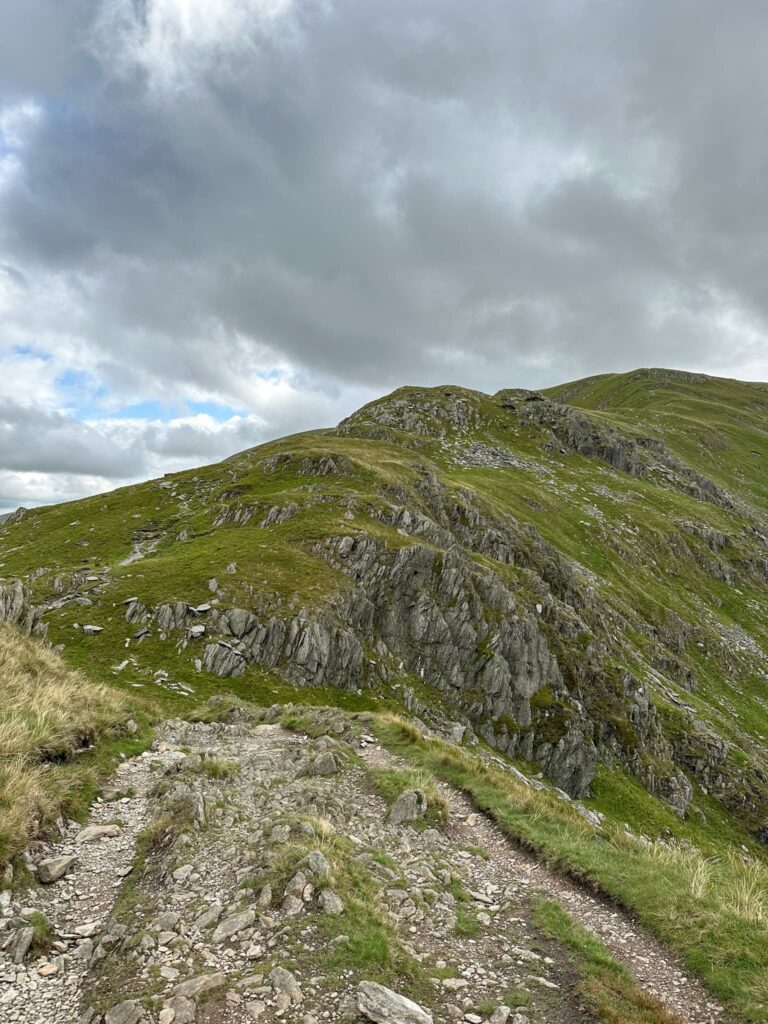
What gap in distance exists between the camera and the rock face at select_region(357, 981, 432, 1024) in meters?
8.77

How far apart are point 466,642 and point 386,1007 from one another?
4748cm

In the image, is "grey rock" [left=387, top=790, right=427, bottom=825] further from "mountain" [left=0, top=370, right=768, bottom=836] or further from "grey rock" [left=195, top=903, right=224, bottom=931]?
"mountain" [left=0, top=370, right=768, bottom=836]

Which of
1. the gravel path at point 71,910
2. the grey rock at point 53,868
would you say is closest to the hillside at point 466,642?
the gravel path at point 71,910

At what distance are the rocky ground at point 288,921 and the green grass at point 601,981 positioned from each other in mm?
296

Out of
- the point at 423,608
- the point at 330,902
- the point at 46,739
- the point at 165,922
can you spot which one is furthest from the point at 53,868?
the point at 423,608

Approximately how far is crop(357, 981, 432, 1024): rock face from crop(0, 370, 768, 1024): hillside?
2.37ft

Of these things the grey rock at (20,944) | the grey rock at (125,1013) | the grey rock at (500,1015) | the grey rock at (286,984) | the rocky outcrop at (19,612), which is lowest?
the rocky outcrop at (19,612)

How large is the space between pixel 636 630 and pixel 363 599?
176 ft

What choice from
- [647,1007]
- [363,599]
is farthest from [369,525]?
[647,1007]

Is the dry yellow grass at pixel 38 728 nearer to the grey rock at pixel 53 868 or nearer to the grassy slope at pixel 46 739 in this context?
the grassy slope at pixel 46 739

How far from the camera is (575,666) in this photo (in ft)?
198

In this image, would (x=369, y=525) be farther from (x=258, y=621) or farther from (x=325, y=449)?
(x=325, y=449)

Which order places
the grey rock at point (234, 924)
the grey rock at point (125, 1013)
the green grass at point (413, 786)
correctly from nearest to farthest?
the grey rock at point (125, 1013) → the grey rock at point (234, 924) → the green grass at point (413, 786)

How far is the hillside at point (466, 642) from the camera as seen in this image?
18.2 meters
